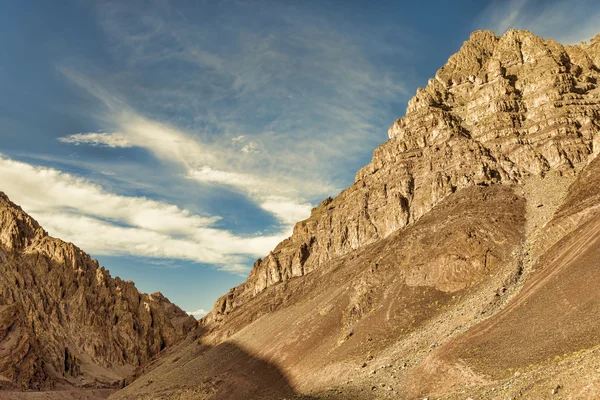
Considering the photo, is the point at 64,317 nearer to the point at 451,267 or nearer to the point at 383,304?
the point at 383,304

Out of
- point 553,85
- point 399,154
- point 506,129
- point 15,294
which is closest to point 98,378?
point 15,294

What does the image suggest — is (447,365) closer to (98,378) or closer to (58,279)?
(98,378)

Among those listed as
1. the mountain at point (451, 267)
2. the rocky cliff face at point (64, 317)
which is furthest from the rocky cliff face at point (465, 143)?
the rocky cliff face at point (64, 317)

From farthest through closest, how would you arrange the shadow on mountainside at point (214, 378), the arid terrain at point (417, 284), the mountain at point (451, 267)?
the shadow on mountainside at point (214, 378), the arid terrain at point (417, 284), the mountain at point (451, 267)

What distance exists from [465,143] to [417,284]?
49522 millimetres

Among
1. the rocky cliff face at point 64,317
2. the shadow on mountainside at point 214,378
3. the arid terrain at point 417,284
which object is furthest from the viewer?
the rocky cliff face at point 64,317

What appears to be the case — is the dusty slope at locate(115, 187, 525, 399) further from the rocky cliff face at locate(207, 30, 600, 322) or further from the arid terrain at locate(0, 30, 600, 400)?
the rocky cliff face at locate(207, 30, 600, 322)

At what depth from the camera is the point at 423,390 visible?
145ft

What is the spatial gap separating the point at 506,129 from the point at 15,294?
541ft

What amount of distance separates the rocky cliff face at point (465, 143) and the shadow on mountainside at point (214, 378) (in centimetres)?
2938

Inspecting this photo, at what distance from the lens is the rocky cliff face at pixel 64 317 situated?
424ft

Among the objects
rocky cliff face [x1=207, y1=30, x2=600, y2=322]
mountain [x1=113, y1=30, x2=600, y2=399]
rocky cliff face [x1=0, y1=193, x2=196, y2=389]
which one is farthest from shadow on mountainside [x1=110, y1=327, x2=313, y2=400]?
rocky cliff face [x1=0, y1=193, x2=196, y2=389]

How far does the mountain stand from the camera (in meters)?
45.1

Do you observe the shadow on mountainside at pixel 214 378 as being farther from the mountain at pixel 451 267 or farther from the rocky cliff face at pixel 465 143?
the rocky cliff face at pixel 465 143
